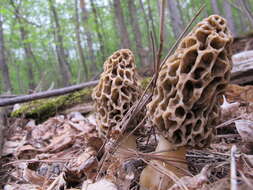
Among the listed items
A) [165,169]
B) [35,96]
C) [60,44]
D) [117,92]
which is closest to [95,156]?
[117,92]

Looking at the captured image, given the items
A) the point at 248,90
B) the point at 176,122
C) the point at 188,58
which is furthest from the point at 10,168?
the point at 248,90

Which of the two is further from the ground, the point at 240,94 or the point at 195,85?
the point at 195,85

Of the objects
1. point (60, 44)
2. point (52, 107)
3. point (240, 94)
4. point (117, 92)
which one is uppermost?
point (60, 44)

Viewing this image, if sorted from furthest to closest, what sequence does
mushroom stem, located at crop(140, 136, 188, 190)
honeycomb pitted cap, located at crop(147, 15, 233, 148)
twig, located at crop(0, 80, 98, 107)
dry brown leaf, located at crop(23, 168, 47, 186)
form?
twig, located at crop(0, 80, 98, 107) → dry brown leaf, located at crop(23, 168, 47, 186) → mushroom stem, located at crop(140, 136, 188, 190) → honeycomb pitted cap, located at crop(147, 15, 233, 148)

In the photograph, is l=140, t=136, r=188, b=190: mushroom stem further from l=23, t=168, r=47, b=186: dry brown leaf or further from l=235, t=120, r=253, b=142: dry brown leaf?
l=23, t=168, r=47, b=186: dry brown leaf

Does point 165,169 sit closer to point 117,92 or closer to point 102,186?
point 102,186

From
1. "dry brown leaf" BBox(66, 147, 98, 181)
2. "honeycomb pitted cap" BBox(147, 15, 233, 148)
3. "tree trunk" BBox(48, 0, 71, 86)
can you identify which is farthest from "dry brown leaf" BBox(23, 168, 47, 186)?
"tree trunk" BBox(48, 0, 71, 86)

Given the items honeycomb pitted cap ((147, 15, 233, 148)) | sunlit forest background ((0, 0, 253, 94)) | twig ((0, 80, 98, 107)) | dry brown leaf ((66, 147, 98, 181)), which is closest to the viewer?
honeycomb pitted cap ((147, 15, 233, 148))
